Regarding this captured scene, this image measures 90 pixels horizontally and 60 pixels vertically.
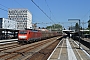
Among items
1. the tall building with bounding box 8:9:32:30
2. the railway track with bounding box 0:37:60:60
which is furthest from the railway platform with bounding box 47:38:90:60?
the tall building with bounding box 8:9:32:30

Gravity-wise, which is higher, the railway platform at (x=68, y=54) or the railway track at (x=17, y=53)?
the railway track at (x=17, y=53)

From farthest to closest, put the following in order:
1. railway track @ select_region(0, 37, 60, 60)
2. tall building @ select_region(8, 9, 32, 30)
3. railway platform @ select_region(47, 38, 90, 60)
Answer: tall building @ select_region(8, 9, 32, 30)
railway platform @ select_region(47, 38, 90, 60)
railway track @ select_region(0, 37, 60, 60)

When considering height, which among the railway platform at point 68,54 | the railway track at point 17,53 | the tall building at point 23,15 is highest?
the tall building at point 23,15

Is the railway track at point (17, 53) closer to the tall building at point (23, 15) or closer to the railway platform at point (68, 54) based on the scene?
the railway platform at point (68, 54)

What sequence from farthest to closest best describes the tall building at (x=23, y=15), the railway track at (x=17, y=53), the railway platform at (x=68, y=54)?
1. the tall building at (x=23, y=15)
2. the railway platform at (x=68, y=54)
3. the railway track at (x=17, y=53)

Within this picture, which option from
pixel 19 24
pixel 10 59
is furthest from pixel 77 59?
pixel 19 24

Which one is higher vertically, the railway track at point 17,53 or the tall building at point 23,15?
the tall building at point 23,15

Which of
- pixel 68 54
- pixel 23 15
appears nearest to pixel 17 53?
pixel 68 54

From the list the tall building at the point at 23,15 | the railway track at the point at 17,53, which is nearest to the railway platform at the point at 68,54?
the railway track at the point at 17,53

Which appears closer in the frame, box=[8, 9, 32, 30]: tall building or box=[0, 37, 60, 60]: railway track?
box=[0, 37, 60, 60]: railway track

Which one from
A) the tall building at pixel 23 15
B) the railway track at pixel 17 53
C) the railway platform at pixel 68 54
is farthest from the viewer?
the tall building at pixel 23 15

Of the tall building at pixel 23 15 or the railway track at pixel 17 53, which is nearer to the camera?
the railway track at pixel 17 53

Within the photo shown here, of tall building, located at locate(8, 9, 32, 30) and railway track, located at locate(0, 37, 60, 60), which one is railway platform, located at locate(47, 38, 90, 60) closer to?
railway track, located at locate(0, 37, 60, 60)

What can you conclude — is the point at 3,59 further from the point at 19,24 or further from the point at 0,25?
the point at 19,24
